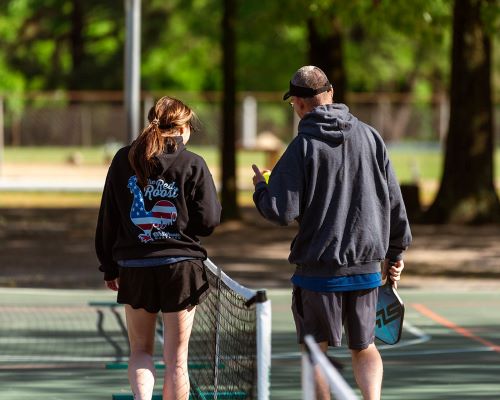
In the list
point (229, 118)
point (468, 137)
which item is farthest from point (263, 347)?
point (229, 118)

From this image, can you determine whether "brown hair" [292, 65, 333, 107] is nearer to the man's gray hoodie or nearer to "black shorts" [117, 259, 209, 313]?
the man's gray hoodie

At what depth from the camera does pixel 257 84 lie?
5228 centimetres

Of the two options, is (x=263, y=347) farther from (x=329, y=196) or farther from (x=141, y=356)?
(x=141, y=356)

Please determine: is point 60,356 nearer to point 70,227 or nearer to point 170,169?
point 170,169

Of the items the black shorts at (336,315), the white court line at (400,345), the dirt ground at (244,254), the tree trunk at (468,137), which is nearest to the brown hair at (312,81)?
the black shorts at (336,315)

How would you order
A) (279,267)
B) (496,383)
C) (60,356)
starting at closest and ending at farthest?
(496,383)
(60,356)
(279,267)

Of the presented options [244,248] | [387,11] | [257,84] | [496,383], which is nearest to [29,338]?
[496,383]

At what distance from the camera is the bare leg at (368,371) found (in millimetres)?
6156

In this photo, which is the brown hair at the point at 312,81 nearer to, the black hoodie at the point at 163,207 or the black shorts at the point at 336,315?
the black hoodie at the point at 163,207

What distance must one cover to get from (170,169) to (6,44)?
47621 mm

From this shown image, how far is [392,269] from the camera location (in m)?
6.42

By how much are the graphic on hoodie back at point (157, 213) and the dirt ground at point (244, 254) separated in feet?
29.4

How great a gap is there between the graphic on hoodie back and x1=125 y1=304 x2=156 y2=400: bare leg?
16.9 inches

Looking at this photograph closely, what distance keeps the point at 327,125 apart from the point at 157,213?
2.90 feet
